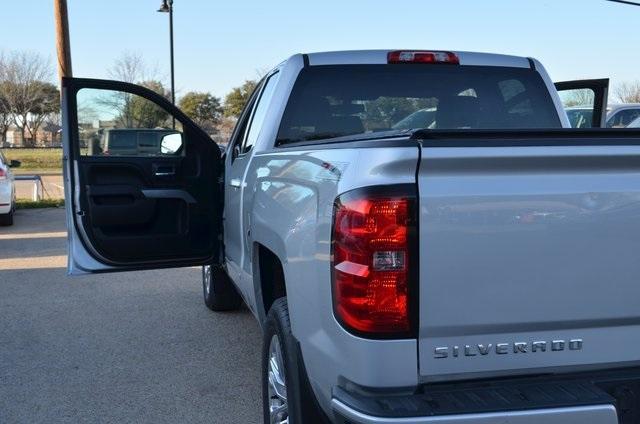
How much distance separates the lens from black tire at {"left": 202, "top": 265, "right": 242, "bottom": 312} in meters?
5.79

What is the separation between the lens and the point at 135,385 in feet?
14.0

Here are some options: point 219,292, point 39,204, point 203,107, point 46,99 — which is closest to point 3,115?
point 46,99

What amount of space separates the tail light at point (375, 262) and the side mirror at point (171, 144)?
2930 millimetres

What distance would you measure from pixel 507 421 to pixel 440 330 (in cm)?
34

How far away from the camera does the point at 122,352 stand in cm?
494

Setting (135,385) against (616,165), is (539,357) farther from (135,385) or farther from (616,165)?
(135,385)

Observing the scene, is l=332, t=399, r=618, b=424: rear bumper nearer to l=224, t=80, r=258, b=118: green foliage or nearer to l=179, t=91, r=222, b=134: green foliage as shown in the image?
l=224, t=80, r=258, b=118: green foliage

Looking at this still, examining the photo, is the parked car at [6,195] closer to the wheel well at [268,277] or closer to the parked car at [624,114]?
the wheel well at [268,277]

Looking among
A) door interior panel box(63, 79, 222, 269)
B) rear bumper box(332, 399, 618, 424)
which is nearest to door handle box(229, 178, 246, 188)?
door interior panel box(63, 79, 222, 269)

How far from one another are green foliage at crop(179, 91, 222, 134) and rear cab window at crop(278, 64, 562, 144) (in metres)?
44.3

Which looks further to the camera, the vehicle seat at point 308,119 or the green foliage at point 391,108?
the green foliage at point 391,108

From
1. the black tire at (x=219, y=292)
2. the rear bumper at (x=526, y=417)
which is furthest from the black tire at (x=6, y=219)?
the rear bumper at (x=526, y=417)

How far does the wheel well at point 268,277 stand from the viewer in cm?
333

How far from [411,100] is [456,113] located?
Result: 0.31m
